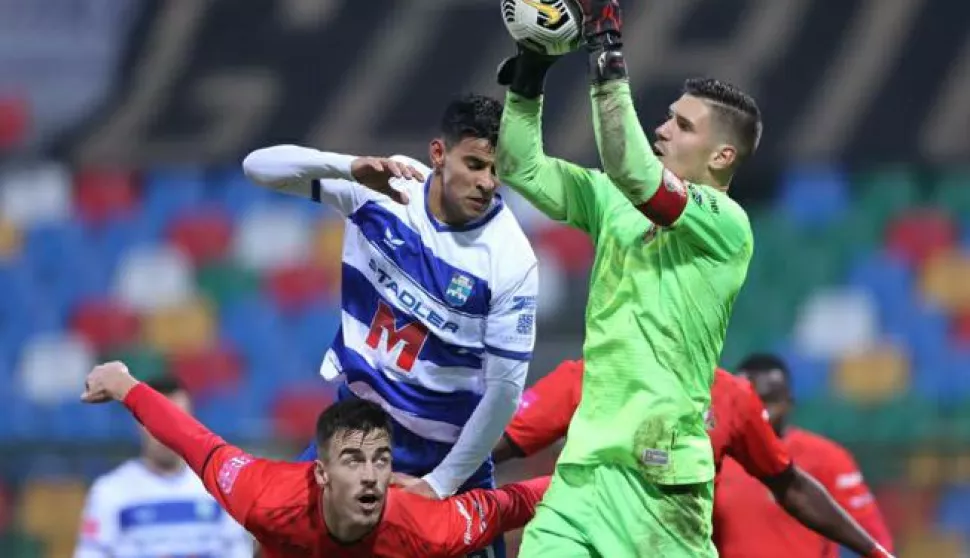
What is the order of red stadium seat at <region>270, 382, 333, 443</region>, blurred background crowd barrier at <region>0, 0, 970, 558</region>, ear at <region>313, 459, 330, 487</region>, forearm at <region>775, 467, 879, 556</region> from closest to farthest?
ear at <region>313, 459, 330, 487</region>, forearm at <region>775, 467, 879, 556</region>, red stadium seat at <region>270, 382, 333, 443</region>, blurred background crowd barrier at <region>0, 0, 970, 558</region>

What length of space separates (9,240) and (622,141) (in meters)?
6.90

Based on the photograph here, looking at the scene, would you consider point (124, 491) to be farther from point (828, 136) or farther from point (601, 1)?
point (828, 136)

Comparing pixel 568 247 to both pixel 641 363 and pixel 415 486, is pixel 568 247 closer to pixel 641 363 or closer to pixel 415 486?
pixel 415 486

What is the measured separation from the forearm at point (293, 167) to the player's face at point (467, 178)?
0.84ft

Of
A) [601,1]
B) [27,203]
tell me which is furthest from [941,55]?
[601,1]

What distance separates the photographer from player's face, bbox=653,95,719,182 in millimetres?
4555

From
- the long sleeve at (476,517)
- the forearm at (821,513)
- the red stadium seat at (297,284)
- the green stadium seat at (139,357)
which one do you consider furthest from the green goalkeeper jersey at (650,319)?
the green stadium seat at (139,357)

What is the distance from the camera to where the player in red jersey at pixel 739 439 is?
5625 millimetres

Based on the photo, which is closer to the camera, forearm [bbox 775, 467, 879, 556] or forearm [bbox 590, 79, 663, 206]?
forearm [bbox 590, 79, 663, 206]

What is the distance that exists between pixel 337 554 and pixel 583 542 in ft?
2.49

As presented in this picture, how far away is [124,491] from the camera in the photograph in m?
6.98

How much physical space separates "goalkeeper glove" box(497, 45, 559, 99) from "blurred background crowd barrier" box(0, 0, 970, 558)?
213 inches

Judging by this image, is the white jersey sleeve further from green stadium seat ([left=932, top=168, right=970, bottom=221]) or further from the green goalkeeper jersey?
green stadium seat ([left=932, top=168, right=970, bottom=221])

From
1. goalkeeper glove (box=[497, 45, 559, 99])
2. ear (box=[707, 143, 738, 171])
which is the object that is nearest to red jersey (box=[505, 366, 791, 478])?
ear (box=[707, 143, 738, 171])
